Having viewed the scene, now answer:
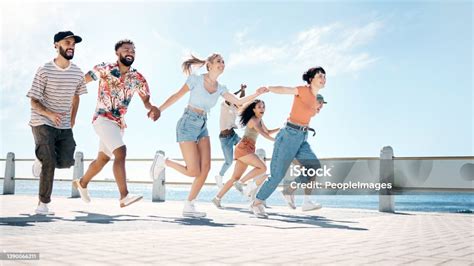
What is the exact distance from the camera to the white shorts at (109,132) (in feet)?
16.8

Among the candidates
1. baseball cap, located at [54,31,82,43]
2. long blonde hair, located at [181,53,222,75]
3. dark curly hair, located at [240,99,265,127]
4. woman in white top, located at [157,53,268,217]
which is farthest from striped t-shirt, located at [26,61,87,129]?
dark curly hair, located at [240,99,265,127]

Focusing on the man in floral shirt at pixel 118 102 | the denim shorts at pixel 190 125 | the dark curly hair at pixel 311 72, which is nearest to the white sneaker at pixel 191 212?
the denim shorts at pixel 190 125

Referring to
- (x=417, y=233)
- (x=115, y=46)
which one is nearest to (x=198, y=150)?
(x=115, y=46)

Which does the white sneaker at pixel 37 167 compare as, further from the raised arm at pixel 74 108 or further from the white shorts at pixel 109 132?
the white shorts at pixel 109 132

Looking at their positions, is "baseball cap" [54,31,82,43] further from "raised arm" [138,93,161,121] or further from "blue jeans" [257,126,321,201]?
"blue jeans" [257,126,321,201]

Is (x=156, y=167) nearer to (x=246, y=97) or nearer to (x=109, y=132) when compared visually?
(x=109, y=132)

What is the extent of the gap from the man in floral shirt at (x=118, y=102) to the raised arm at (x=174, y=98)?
0.90ft

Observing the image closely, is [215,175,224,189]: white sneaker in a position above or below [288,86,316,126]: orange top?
below

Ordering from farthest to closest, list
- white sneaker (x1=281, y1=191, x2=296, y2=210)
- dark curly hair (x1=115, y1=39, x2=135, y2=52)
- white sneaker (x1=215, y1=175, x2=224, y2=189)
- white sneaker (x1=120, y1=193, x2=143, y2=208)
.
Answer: white sneaker (x1=215, y1=175, x2=224, y2=189), white sneaker (x1=281, y1=191, x2=296, y2=210), dark curly hair (x1=115, y1=39, x2=135, y2=52), white sneaker (x1=120, y1=193, x2=143, y2=208)

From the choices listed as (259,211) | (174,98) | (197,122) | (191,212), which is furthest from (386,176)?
(174,98)

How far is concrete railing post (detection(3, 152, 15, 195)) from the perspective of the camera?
43.1 ft

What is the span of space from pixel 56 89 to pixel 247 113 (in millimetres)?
3290

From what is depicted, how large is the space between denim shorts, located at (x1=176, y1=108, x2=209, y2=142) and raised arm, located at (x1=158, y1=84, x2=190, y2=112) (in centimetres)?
21

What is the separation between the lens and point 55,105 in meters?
5.53
